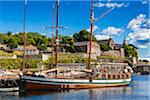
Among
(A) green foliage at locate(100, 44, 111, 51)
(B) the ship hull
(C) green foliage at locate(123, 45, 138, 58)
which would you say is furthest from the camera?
(C) green foliage at locate(123, 45, 138, 58)

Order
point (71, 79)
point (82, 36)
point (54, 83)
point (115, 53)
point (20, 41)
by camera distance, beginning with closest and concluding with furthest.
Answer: point (54, 83) < point (71, 79) < point (20, 41) < point (82, 36) < point (115, 53)

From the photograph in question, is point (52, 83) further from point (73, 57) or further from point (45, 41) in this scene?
point (45, 41)

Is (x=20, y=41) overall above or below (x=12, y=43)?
above

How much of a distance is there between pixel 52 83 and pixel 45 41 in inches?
2238

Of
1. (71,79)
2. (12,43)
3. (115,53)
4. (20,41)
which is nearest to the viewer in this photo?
(71,79)

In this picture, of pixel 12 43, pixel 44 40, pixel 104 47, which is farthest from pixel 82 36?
pixel 12 43

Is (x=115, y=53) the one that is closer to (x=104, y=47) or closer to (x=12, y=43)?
(x=104, y=47)

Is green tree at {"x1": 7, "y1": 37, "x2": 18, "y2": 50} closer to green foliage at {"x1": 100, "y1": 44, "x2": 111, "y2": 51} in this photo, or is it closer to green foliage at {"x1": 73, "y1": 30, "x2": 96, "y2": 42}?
green foliage at {"x1": 73, "y1": 30, "x2": 96, "y2": 42}

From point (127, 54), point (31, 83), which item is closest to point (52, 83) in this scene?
point (31, 83)

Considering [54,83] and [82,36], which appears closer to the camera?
[54,83]

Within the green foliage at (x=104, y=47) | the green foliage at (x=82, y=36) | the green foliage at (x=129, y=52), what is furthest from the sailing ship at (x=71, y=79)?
the green foliage at (x=129, y=52)

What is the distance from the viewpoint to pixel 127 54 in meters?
103

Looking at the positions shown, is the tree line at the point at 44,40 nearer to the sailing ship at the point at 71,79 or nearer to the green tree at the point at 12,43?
the green tree at the point at 12,43

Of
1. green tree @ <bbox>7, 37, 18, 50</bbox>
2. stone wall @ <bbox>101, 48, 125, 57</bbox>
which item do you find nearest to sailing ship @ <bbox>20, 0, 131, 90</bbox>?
green tree @ <bbox>7, 37, 18, 50</bbox>
